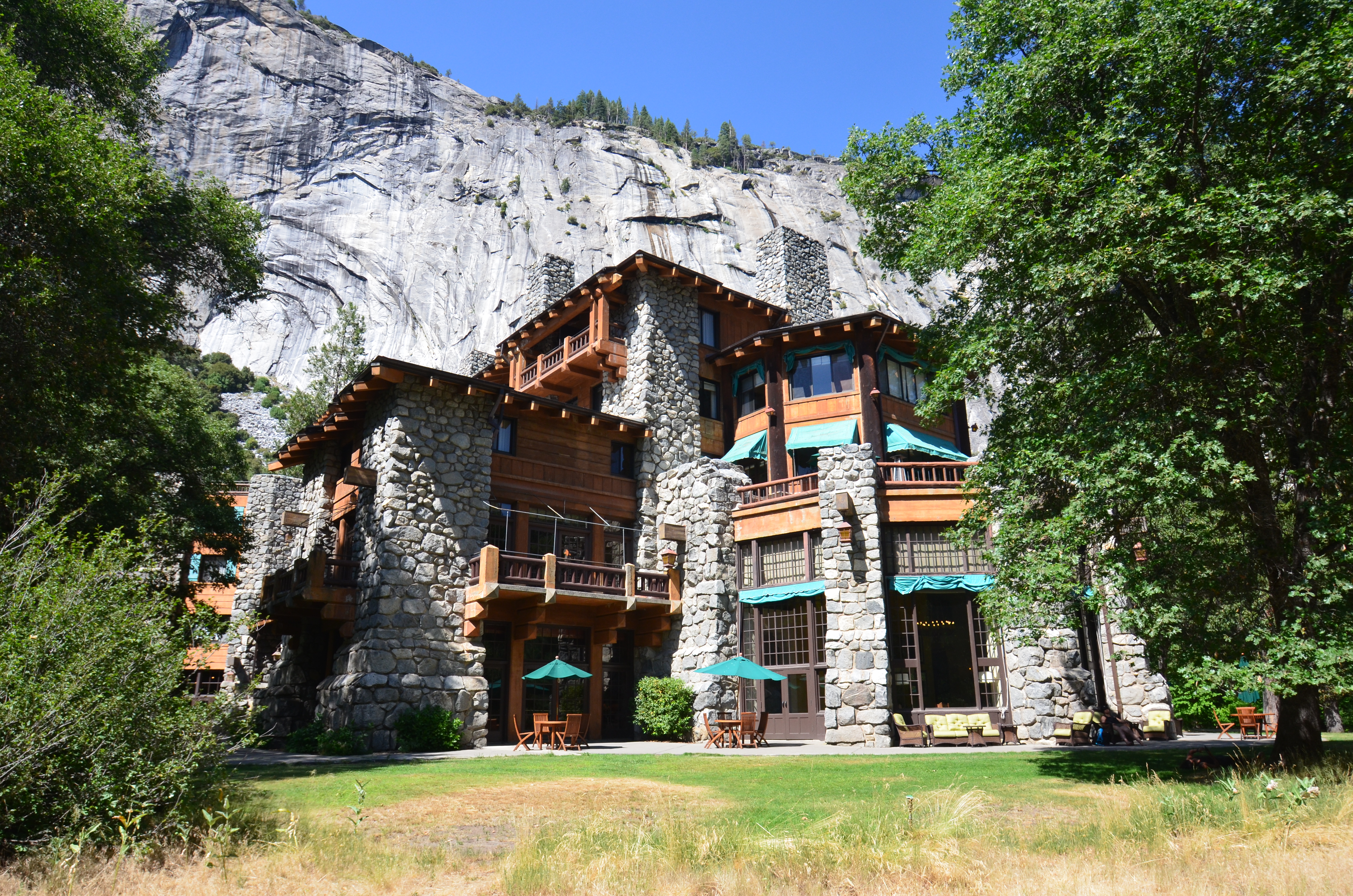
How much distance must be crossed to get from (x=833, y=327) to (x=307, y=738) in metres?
18.7

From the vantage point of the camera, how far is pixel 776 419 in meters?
27.2

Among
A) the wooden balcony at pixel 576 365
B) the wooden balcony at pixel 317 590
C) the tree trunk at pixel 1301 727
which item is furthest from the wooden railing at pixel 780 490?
the tree trunk at pixel 1301 727

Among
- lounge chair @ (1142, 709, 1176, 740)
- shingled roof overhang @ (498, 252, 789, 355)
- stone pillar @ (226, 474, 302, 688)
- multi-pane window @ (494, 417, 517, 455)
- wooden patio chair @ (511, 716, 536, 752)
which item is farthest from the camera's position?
stone pillar @ (226, 474, 302, 688)

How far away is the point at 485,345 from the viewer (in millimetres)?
63219

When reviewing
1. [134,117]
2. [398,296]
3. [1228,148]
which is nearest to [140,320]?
[134,117]

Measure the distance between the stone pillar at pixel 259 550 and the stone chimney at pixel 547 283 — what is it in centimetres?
1184

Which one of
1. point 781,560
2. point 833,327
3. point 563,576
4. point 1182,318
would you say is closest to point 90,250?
point 563,576

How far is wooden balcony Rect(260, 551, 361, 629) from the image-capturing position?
20.3 meters

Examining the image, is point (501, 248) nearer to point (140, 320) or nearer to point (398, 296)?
point (398, 296)

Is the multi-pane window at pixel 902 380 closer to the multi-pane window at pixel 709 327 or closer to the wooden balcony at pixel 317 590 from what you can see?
the multi-pane window at pixel 709 327

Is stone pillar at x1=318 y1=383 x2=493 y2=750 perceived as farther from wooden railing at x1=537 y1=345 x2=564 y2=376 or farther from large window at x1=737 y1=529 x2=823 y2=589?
wooden railing at x1=537 y1=345 x2=564 y2=376

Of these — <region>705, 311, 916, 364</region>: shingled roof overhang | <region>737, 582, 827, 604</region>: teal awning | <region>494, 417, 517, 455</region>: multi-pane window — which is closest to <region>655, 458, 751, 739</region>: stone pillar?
<region>737, 582, 827, 604</region>: teal awning

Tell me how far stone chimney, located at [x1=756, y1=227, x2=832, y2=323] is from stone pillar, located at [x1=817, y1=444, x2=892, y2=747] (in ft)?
37.9

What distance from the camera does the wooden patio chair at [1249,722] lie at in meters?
20.5
